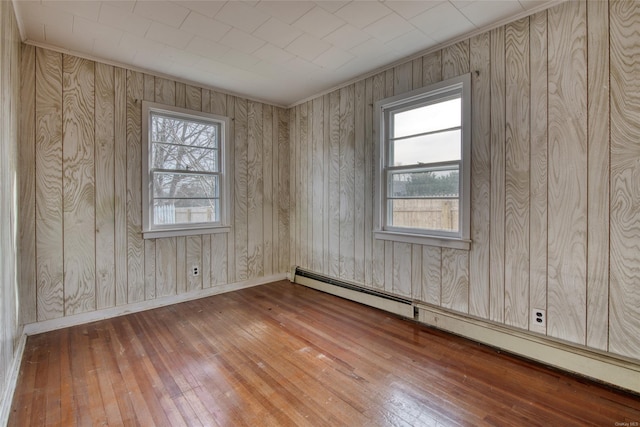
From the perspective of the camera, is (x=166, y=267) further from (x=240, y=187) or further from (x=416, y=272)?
(x=416, y=272)

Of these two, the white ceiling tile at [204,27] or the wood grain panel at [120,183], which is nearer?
the white ceiling tile at [204,27]

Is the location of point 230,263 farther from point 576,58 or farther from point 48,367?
point 576,58

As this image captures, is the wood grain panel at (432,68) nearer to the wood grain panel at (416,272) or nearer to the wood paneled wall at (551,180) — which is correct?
the wood paneled wall at (551,180)

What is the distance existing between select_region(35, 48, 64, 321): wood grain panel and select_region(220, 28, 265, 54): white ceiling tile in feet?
5.27

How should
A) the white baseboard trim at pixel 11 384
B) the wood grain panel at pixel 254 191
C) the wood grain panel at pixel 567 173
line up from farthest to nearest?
the wood grain panel at pixel 254 191, the wood grain panel at pixel 567 173, the white baseboard trim at pixel 11 384

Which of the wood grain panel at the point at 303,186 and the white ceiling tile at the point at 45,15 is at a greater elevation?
the white ceiling tile at the point at 45,15

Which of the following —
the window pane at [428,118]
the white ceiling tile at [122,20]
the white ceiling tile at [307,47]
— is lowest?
the window pane at [428,118]

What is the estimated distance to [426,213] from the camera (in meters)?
2.82

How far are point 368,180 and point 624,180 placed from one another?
78.9 inches

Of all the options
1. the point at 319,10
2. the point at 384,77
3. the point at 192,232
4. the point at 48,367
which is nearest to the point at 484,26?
the point at 384,77

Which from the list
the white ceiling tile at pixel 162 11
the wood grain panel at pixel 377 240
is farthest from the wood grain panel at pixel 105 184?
the wood grain panel at pixel 377 240

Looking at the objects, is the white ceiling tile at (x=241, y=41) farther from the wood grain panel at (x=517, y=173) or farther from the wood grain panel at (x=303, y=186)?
the wood grain panel at (x=517, y=173)

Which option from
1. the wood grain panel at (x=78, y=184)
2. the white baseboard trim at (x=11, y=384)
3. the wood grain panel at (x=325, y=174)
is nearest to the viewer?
the white baseboard trim at (x=11, y=384)

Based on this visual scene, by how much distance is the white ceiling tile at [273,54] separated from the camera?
8.79 ft
